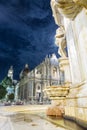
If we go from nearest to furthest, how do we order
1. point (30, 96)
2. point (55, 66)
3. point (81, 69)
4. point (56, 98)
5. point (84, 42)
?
point (84, 42) → point (81, 69) → point (56, 98) → point (30, 96) → point (55, 66)

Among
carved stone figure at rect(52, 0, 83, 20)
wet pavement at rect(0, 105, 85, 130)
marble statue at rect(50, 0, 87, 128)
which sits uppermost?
carved stone figure at rect(52, 0, 83, 20)

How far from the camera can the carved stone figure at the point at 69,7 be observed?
15.9ft

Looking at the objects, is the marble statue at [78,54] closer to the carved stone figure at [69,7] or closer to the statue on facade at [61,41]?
the carved stone figure at [69,7]

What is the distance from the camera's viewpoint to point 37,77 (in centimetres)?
6109

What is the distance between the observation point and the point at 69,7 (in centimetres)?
519

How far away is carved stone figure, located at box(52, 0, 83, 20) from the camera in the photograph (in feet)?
15.9

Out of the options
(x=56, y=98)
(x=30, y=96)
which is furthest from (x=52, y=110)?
(x=30, y=96)

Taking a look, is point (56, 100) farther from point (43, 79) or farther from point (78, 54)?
point (43, 79)

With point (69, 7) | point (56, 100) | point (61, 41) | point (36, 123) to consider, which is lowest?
point (36, 123)

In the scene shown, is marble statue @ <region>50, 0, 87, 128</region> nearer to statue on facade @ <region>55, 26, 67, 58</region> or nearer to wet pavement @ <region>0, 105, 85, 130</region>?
wet pavement @ <region>0, 105, 85, 130</region>

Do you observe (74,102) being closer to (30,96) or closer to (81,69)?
(81,69)

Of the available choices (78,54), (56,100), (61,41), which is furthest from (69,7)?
(61,41)

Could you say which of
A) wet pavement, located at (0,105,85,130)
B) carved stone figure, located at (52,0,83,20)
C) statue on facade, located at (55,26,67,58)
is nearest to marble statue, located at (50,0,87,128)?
carved stone figure, located at (52,0,83,20)

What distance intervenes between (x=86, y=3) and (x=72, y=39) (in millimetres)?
2795
